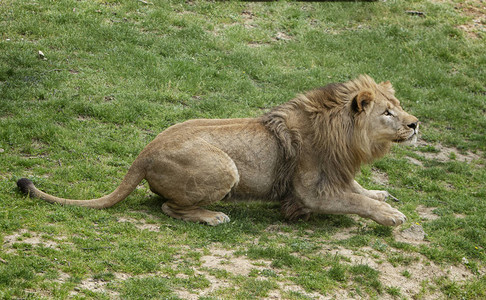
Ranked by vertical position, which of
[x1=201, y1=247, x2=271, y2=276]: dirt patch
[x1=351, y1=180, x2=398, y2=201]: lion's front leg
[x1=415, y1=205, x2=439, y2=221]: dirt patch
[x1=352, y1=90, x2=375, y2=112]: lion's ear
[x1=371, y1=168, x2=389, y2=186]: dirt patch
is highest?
[x1=352, y1=90, x2=375, y2=112]: lion's ear

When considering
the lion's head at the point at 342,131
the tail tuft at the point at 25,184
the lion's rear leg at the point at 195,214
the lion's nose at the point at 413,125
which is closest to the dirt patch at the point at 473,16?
the lion's nose at the point at 413,125

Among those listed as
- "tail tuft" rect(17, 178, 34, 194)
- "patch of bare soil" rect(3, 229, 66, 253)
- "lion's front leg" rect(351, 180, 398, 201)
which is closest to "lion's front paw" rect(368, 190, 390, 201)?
"lion's front leg" rect(351, 180, 398, 201)

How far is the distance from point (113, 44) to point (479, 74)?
24.5 ft

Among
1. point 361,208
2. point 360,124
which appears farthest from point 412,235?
point 360,124

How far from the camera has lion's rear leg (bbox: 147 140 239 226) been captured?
23.5 feet

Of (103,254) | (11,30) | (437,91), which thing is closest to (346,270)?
(103,254)

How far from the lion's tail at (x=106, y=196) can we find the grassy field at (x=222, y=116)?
108 mm

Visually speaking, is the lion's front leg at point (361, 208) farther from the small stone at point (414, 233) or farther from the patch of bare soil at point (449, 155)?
the patch of bare soil at point (449, 155)

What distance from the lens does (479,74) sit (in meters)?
13.3

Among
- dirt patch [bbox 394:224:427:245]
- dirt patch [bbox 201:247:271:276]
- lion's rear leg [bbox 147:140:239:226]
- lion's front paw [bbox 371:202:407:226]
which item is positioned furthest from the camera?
dirt patch [bbox 394:224:427:245]

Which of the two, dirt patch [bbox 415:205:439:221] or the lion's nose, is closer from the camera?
the lion's nose

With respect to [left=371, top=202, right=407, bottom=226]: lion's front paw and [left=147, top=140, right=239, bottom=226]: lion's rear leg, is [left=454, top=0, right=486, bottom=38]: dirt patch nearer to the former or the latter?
[left=371, top=202, right=407, bottom=226]: lion's front paw

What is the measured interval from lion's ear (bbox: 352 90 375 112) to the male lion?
0.01 metres

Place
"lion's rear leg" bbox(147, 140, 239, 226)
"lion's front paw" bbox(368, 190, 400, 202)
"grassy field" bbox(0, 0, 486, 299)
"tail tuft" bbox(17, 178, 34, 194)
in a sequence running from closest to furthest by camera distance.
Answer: "grassy field" bbox(0, 0, 486, 299)
"tail tuft" bbox(17, 178, 34, 194)
"lion's rear leg" bbox(147, 140, 239, 226)
"lion's front paw" bbox(368, 190, 400, 202)
